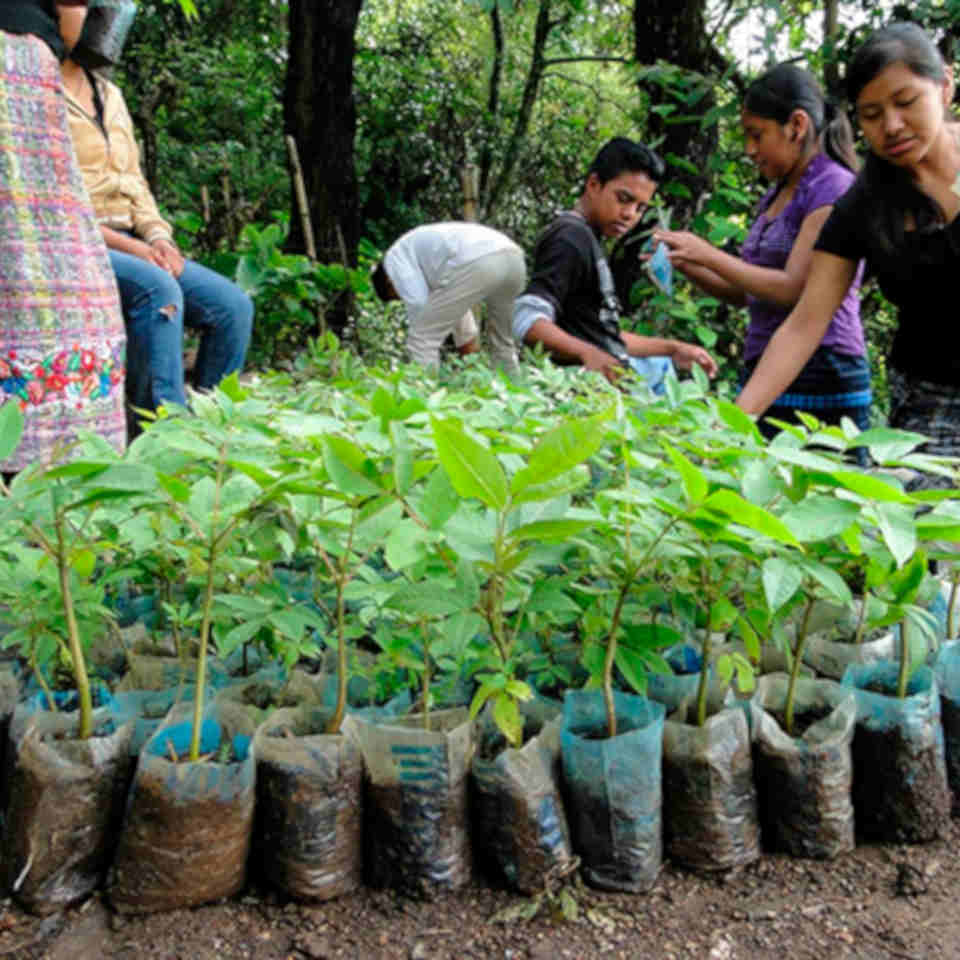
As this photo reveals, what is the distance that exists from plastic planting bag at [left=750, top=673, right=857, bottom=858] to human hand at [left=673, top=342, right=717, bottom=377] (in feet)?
7.10

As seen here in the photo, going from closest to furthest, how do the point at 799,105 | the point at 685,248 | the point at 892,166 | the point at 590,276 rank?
the point at 892,166 < the point at 799,105 < the point at 685,248 < the point at 590,276

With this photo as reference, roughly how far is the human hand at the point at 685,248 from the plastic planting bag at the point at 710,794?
169cm

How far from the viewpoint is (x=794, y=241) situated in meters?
2.52

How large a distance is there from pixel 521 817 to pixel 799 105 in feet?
6.90

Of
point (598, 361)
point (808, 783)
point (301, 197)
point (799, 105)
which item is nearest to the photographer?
point (808, 783)

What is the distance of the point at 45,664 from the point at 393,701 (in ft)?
1.77

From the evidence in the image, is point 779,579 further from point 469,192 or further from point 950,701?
point 469,192

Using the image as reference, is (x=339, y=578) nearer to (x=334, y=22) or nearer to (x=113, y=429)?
(x=113, y=429)

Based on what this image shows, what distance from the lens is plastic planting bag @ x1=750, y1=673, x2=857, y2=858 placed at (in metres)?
1.27

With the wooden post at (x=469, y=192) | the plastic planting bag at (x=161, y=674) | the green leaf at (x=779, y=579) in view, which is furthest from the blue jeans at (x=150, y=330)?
the wooden post at (x=469, y=192)

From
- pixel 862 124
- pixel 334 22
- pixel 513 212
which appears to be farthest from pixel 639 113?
pixel 513 212

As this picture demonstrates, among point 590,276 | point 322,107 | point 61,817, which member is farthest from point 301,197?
point 61,817

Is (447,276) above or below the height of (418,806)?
above

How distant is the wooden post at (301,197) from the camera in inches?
237
